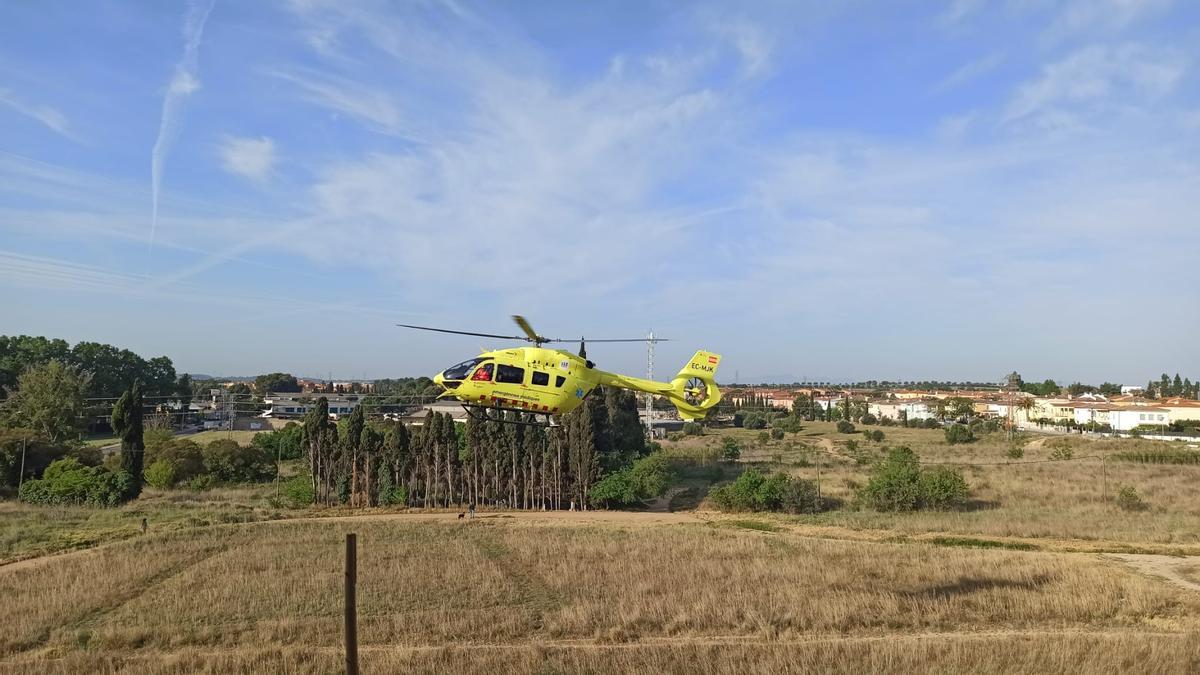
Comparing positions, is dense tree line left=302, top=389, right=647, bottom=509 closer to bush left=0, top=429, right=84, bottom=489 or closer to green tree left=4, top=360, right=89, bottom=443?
bush left=0, top=429, right=84, bottom=489

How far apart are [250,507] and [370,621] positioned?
26.1 metres

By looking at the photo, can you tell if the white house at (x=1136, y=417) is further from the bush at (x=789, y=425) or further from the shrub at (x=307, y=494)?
the shrub at (x=307, y=494)

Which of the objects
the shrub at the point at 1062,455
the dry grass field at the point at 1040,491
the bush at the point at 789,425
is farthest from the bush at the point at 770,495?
the bush at the point at 789,425

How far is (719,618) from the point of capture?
55.6 ft

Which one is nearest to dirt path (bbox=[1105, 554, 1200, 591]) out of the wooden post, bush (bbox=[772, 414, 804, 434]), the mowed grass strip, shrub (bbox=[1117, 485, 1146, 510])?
the mowed grass strip

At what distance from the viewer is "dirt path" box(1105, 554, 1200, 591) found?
20.7 metres

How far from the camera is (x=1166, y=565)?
75.1ft

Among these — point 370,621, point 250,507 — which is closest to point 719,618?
point 370,621

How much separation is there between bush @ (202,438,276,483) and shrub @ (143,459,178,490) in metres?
2.57

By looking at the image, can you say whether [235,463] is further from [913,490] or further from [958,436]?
[958,436]

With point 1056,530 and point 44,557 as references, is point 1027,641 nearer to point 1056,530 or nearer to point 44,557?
point 1056,530

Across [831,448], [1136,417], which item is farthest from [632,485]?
[1136,417]

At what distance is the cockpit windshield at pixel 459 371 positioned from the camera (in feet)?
62.5

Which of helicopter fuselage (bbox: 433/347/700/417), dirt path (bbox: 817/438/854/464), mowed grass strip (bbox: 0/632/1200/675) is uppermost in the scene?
helicopter fuselage (bbox: 433/347/700/417)
